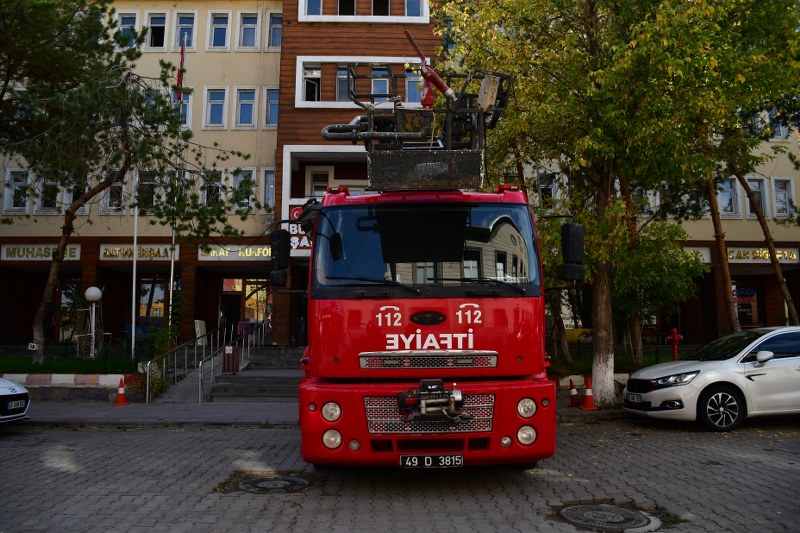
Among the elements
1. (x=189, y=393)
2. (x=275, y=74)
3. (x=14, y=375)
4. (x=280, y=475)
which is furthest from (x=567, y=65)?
(x=275, y=74)

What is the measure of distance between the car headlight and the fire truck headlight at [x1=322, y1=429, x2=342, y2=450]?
254 inches

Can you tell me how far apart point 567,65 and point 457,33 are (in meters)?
3.24

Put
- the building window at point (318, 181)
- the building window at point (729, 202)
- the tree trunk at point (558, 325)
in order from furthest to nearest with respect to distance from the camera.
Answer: the building window at point (729, 202) < the building window at point (318, 181) < the tree trunk at point (558, 325)

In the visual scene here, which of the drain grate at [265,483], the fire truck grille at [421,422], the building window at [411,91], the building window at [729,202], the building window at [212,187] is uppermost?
the building window at [411,91]

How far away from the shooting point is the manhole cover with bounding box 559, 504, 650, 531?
17.5 feet

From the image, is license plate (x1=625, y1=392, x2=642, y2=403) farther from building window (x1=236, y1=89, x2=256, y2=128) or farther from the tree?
building window (x1=236, y1=89, x2=256, y2=128)

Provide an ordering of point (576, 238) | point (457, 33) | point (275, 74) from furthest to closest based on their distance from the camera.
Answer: point (275, 74), point (457, 33), point (576, 238)

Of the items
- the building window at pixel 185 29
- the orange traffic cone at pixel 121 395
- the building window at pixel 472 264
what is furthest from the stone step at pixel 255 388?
the building window at pixel 185 29

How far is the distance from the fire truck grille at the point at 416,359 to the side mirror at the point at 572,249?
147 centimetres

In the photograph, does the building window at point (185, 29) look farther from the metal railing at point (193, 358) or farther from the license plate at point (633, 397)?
the license plate at point (633, 397)

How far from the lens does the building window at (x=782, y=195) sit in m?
26.9

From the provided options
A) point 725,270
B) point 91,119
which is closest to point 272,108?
point 91,119

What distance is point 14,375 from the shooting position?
1474 centimetres

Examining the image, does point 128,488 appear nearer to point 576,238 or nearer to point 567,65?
point 576,238
